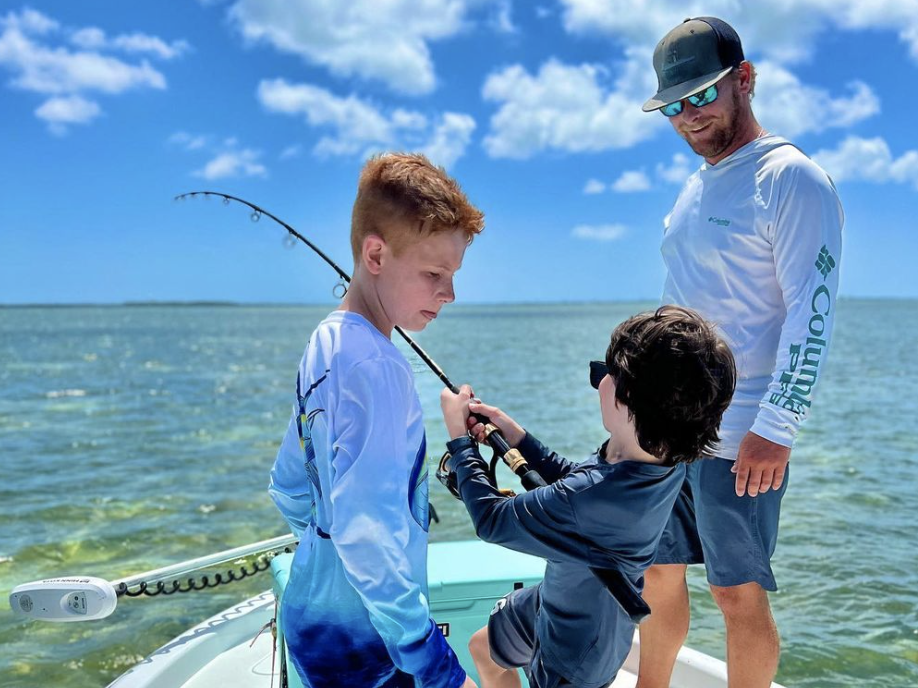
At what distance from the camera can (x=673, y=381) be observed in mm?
1680

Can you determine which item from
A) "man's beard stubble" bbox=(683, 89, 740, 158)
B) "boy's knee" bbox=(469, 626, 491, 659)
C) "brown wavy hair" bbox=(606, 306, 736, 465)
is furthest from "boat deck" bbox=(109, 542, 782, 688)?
"man's beard stubble" bbox=(683, 89, 740, 158)

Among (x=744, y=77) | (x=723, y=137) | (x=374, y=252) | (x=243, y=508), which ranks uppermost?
(x=744, y=77)

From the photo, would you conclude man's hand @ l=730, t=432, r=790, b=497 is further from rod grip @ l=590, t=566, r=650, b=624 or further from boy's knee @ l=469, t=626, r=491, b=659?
boy's knee @ l=469, t=626, r=491, b=659

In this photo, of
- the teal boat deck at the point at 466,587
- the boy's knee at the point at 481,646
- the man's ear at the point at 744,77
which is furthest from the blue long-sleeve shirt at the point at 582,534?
the man's ear at the point at 744,77

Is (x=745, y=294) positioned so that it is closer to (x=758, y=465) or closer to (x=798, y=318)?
(x=798, y=318)

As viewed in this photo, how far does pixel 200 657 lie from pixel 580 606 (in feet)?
6.34

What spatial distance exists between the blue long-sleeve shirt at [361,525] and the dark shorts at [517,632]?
1.69 ft

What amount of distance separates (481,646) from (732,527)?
73 cm

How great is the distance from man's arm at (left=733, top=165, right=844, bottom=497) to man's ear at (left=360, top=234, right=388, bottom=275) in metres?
1.12

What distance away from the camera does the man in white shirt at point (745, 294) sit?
213 centimetres

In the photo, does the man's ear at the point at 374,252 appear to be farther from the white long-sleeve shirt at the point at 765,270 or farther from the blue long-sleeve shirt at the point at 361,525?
the white long-sleeve shirt at the point at 765,270

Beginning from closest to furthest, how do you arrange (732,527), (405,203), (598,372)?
1. (405,203)
2. (598,372)
3. (732,527)

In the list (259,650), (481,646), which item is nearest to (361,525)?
(481,646)

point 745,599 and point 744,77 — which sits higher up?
point 744,77
